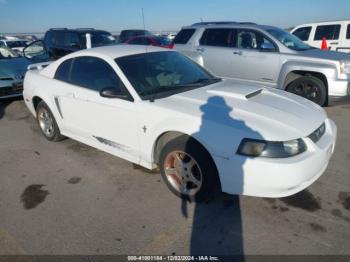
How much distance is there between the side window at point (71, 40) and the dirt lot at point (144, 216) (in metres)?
7.43

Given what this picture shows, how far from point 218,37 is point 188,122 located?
5102 millimetres

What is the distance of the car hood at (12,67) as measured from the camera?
7363 millimetres

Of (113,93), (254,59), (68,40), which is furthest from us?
(68,40)

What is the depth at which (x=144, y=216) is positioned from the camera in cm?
304

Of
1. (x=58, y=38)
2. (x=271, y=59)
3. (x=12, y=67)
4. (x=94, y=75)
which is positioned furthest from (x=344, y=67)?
(x=58, y=38)

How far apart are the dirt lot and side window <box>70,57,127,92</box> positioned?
113 centimetres

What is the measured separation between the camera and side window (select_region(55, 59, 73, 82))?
430 centimetres

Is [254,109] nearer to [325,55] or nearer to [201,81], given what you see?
[201,81]

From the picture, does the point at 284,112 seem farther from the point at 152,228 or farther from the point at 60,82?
the point at 60,82

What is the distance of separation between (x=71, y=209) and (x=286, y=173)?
221 centimetres

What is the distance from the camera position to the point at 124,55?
3.78 m

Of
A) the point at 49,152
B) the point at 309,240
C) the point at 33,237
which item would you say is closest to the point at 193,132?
the point at 309,240

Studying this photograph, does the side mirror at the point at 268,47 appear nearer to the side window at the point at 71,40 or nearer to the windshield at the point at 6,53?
the side window at the point at 71,40

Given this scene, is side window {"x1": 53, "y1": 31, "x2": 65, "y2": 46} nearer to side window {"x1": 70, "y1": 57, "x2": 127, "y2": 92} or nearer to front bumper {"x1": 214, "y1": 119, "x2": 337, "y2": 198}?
side window {"x1": 70, "y1": 57, "x2": 127, "y2": 92}
